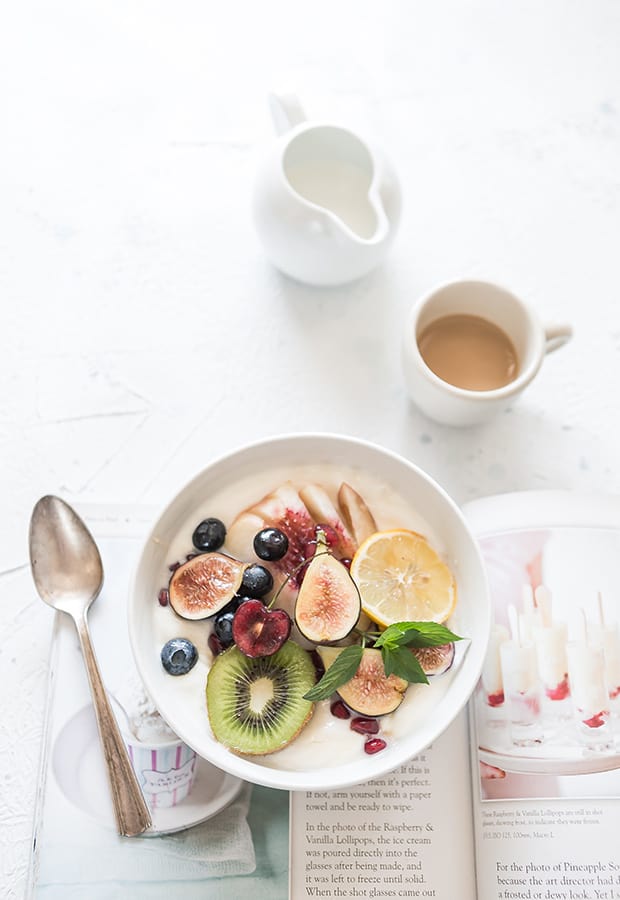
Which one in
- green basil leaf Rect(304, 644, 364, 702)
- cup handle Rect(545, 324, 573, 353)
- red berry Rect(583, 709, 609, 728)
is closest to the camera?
green basil leaf Rect(304, 644, 364, 702)

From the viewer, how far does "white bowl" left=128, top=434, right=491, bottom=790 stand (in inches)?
37.5

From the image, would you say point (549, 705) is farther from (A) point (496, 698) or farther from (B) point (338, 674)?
(B) point (338, 674)

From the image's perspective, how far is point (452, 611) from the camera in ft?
3.40

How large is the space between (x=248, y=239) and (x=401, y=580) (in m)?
0.59

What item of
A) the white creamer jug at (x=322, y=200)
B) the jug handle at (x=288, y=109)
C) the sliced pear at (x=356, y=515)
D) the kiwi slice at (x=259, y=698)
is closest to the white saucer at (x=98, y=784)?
the kiwi slice at (x=259, y=698)

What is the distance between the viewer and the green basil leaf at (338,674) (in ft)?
3.11

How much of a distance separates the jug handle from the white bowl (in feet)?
1.53

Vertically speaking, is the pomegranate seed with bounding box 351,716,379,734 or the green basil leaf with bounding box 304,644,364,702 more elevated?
the green basil leaf with bounding box 304,644,364,702

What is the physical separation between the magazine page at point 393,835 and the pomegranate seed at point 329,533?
0.29 metres

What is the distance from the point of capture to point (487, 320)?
1208 mm

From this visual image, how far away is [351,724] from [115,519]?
0.42 meters

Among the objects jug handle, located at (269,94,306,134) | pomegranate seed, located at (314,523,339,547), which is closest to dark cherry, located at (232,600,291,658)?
pomegranate seed, located at (314,523,339,547)

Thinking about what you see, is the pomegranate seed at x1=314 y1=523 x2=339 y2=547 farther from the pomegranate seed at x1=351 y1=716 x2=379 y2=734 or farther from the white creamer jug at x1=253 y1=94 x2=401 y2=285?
the white creamer jug at x1=253 y1=94 x2=401 y2=285

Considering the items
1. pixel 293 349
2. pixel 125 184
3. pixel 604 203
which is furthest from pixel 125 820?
pixel 604 203
